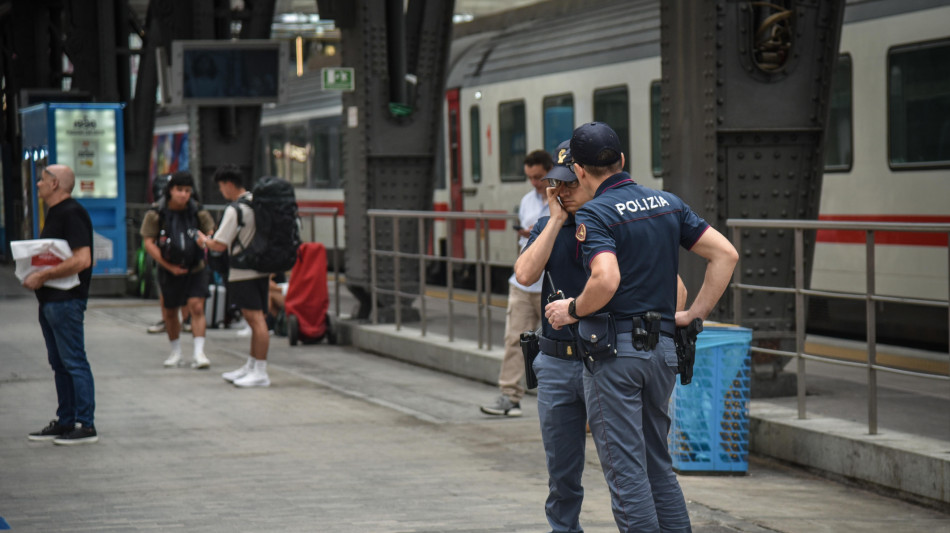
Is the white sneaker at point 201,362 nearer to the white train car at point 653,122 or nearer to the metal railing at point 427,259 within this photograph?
the metal railing at point 427,259

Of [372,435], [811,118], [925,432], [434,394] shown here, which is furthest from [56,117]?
[925,432]

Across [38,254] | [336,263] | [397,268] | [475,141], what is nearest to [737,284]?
[38,254]

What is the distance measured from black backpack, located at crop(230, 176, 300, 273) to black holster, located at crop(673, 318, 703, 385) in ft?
20.2

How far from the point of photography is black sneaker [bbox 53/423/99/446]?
8.40m

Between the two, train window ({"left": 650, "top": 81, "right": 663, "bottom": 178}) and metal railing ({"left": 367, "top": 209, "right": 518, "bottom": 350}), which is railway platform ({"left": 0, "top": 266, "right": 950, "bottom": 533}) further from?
train window ({"left": 650, "top": 81, "right": 663, "bottom": 178})

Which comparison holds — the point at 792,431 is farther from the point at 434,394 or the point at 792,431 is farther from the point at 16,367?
the point at 16,367

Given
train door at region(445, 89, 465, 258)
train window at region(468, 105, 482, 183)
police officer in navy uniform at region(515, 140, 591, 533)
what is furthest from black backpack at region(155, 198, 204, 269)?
train door at region(445, 89, 465, 258)

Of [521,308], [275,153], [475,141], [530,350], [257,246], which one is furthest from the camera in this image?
[275,153]

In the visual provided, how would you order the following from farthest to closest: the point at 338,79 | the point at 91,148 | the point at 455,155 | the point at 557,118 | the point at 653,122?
the point at 455,155 < the point at 91,148 < the point at 557,118 < the point at 653,122 < the point at 338,79

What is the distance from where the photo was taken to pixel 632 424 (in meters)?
4.80

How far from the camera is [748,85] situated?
8609mm

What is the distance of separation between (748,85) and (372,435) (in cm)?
314

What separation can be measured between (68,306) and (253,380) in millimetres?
2689

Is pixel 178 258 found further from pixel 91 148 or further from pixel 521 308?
pixel 91 148
